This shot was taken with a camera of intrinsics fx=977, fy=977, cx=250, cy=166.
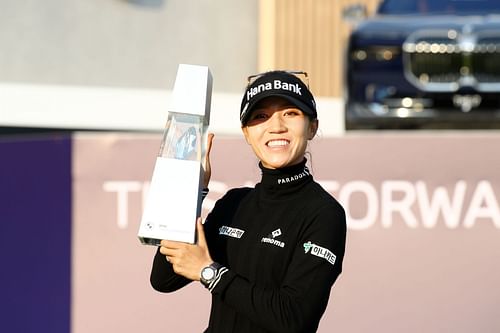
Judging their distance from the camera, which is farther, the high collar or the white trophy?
the high collar

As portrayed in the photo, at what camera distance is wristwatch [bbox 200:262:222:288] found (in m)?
2.16

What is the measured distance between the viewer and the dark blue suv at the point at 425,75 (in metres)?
5.87

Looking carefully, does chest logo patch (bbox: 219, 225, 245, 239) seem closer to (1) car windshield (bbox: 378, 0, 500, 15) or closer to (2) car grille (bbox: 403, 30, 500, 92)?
(2) car grille (bbox: 403, 30, 500, 92)

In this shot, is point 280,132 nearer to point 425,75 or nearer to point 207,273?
point 207,273

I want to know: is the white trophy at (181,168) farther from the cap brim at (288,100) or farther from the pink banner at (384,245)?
the pink banner at (384,245)

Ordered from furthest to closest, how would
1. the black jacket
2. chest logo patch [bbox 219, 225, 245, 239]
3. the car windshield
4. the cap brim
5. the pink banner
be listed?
the car windshield < the pink banner < chest logo patch [bbox 219, 225, 245, 239] < the cap brim < the black jacket

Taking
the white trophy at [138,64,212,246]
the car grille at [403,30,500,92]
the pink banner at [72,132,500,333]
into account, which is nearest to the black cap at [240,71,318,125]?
the white trophy at [138,64,212,246]

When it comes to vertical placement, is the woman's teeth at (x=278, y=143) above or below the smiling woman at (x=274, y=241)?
above

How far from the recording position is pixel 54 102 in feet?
20.3

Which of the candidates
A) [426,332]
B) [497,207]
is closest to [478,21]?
[497,207]

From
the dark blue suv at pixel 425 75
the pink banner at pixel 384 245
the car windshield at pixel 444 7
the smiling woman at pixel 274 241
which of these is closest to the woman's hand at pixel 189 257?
the smiling woman at pixel 274 241

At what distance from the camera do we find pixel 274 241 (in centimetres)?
223

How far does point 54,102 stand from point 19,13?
3078 mm

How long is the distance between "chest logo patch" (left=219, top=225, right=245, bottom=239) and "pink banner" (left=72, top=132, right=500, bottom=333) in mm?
2028
